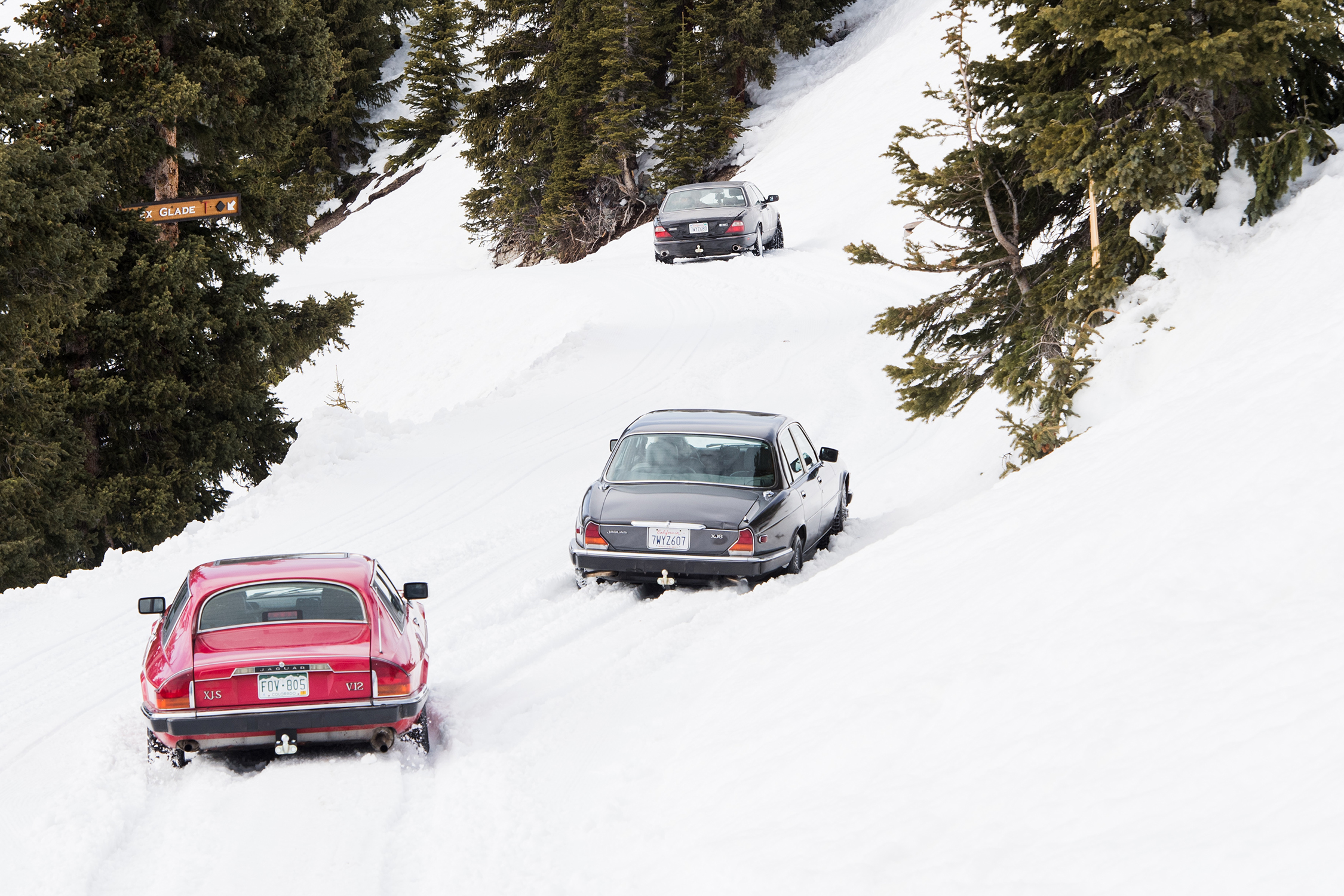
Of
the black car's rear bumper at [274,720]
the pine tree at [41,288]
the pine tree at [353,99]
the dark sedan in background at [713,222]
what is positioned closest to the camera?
the black car's rear bumper at [274,720]

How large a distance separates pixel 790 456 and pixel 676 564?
1.83 m

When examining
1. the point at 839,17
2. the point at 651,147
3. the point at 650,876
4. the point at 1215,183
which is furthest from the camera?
the point at 839,17

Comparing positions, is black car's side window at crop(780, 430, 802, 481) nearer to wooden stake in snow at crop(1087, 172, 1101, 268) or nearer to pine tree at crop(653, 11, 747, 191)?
wooden stake in snow at crop(1087, 172, 1101, 268)

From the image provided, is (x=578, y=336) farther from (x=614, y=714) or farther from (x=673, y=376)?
(x=614, y=714)

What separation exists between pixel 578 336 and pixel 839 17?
105 feet

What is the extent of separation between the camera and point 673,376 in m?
19.7

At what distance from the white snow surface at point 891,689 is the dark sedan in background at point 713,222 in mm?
14419

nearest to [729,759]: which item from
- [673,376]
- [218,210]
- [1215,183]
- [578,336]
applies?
[1215,183]

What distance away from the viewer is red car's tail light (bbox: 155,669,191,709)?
6.16m

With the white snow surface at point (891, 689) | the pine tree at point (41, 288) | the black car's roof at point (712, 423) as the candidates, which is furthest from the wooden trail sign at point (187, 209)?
the black car's roof at point (712, 423)

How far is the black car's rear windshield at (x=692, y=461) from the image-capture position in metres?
10.1

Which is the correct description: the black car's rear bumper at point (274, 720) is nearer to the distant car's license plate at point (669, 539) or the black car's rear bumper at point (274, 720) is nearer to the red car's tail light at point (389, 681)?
the red car's tail light at point (389, 681)

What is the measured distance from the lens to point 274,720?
6.20 metres

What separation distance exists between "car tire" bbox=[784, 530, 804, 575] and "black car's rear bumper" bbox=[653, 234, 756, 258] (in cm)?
1778
